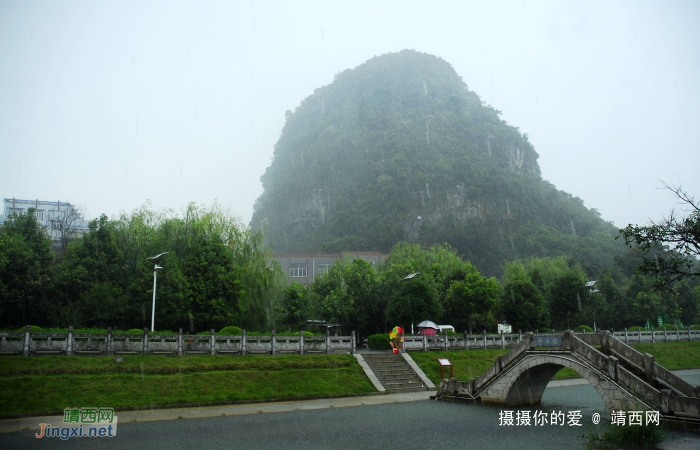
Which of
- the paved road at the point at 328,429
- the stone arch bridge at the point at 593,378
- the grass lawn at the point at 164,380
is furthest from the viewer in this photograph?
the grass lawn at the point at 164,380

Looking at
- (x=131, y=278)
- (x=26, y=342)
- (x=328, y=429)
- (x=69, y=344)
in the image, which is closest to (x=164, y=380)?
(x=69, y=344)

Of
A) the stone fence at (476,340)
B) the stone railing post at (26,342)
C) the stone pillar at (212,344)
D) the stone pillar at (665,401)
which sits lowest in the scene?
the stone fence at (476,340)

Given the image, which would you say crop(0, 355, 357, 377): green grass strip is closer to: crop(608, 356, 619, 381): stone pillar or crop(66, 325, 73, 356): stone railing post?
crop(66, 325, 73, 356): stone railing post

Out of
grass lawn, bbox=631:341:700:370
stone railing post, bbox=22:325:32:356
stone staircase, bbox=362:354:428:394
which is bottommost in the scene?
grass lawn, bbox=631:341:700:370

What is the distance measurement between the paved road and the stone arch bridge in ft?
2.97

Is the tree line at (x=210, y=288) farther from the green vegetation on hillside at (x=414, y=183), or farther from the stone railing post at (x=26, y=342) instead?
the green vegetation on hillside at (x=414, y=183)

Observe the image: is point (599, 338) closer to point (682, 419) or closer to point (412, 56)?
point (682, 419)

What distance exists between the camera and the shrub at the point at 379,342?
29.7m

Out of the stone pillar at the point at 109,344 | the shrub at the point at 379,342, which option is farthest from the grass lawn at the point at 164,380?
the shrub at the point at 379,342

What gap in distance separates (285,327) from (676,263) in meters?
28.8

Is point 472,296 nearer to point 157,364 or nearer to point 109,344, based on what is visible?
point 157,364

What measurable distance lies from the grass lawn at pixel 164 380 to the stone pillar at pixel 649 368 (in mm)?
11597

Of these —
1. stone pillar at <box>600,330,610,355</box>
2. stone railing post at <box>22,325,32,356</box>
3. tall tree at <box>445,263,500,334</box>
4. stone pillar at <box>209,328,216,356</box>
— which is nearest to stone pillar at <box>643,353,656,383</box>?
stone pillar at <box>600,330,610,355</box>

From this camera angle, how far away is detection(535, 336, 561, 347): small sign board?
55.7ft
